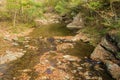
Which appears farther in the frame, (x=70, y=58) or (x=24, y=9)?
(x=24, y=9)

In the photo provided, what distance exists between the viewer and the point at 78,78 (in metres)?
10.5

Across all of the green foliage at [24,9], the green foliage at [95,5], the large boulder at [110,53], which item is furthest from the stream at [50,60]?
the green foliage at [24,9]

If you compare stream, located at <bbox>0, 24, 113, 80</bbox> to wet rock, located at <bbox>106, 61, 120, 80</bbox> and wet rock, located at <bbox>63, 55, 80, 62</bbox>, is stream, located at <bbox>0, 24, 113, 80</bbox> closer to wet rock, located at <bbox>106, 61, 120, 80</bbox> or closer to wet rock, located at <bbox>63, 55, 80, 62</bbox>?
wet rock, located at <bbox>63, 55, 80, 62</bbox>

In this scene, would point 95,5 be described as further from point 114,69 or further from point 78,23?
point 114,69

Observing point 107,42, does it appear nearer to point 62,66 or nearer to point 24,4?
point 62,66

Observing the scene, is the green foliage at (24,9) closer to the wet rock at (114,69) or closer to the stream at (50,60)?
the stream at (50,60)

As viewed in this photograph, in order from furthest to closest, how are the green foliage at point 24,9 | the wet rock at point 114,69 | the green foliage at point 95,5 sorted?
the green foliage at point 24,9 < the green foliage at point 95,5 < the wet rock at point 114,69

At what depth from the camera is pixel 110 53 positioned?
1305 centimetres

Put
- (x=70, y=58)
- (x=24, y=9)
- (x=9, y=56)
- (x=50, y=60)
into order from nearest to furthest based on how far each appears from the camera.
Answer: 1. (x=50, y=60)
2. (x=9, y=56)
3. (x=70, y=58)
4. (x=24, y=9)

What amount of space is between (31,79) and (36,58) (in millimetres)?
3243

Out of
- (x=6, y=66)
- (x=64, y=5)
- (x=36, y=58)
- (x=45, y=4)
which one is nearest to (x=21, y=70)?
(x=6, y=66)

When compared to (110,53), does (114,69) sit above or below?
below

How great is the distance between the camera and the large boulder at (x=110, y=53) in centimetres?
1120

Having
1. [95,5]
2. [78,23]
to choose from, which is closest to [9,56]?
[95,5]
